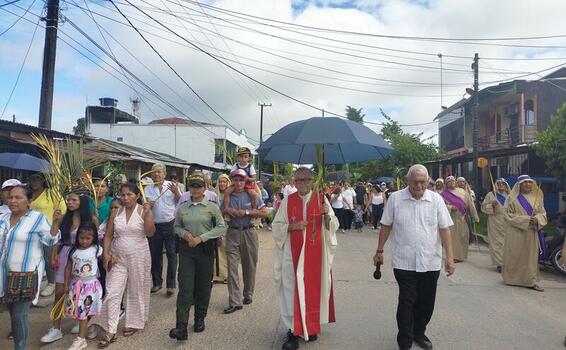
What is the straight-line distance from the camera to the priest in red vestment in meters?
4.52

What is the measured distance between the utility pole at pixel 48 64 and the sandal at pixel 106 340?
20.9 feet

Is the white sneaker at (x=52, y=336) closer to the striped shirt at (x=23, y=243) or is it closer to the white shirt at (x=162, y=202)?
the striped shirt at (x=23, y=243)

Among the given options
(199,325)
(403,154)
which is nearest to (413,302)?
(199,325)

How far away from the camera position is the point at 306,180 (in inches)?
183

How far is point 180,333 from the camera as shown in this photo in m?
4.54

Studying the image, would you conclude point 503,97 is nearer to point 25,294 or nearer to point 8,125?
point 8,125

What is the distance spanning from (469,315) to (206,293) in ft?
10.1

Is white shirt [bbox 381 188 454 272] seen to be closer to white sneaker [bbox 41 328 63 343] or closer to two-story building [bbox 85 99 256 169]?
white sneaker [bbox 41 328 63 343]

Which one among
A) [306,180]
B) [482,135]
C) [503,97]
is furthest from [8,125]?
[482,135]

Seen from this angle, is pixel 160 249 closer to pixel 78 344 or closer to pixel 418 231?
pixel 78 344

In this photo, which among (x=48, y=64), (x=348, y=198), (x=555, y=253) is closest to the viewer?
(x=555, y=253)

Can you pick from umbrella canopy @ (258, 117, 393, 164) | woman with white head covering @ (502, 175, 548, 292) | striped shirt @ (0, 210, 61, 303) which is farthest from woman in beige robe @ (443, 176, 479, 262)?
striped shirt @ (0, 210, 61, 303)

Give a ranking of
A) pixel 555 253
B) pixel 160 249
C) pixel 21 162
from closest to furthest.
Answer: pixel 21 162, pixel 160 249, pixel 555 253

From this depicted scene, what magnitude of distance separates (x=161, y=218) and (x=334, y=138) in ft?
9.79
